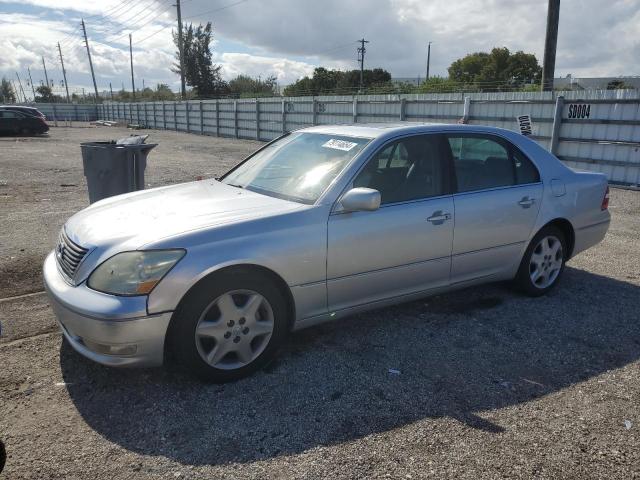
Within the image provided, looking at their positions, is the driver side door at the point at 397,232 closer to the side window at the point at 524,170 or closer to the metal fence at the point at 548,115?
the side window at the point at 524,170

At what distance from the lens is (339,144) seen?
13.0 ft

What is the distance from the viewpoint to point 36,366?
133 inches

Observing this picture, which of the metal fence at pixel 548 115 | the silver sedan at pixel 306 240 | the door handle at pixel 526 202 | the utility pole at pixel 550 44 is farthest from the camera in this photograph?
the utility pole at pixel 550 44

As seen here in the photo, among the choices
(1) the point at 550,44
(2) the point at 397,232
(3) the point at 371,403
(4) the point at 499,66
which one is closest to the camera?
(3) the point at 371,403

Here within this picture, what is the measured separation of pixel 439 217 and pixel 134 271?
219cm

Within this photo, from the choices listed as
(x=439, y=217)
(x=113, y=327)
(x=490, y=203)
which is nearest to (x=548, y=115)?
(x=490, y=203)

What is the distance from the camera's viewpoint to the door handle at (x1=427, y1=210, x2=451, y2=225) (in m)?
3.85

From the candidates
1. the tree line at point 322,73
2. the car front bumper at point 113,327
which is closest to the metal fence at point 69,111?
the tree line at point 322,73

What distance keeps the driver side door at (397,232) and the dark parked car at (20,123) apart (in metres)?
29.1

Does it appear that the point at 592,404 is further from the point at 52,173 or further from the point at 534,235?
the point at 52,173

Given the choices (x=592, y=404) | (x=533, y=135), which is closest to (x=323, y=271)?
(x=592, y=404)

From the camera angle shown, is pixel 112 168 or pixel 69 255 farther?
pixel 112 168

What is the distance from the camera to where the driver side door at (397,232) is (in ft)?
11.5

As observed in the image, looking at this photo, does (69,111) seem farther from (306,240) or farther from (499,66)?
(306,240)
